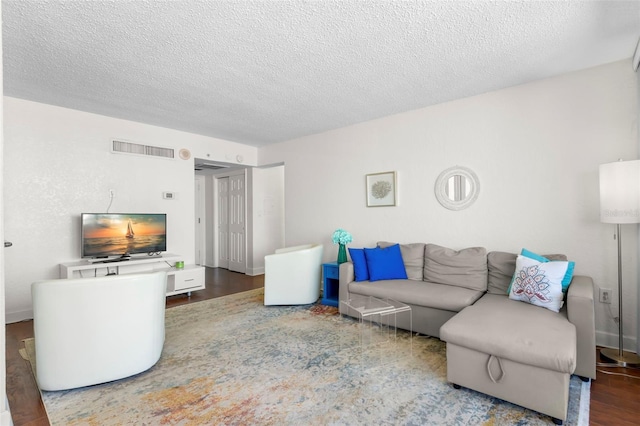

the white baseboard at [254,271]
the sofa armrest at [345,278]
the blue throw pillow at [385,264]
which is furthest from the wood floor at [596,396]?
the white baseboard at [254,271]

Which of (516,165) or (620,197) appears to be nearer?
(620,197)

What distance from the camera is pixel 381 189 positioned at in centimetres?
429

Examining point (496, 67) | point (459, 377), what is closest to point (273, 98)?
point (496, 67)

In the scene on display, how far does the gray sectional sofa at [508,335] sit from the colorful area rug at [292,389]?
0.42 ft

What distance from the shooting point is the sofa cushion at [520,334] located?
70.6 inches

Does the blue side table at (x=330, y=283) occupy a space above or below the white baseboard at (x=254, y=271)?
above

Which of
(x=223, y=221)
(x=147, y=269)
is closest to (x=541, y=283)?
(x=147, y=269)

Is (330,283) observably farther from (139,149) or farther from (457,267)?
(139,149)

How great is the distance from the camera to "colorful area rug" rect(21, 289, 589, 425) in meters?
1.86

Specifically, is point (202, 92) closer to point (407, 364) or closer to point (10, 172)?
point (10, 172)

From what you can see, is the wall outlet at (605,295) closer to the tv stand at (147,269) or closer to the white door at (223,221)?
the tv stand at (147,269)

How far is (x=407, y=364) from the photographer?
8.16ft

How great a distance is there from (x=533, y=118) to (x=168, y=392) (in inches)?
155

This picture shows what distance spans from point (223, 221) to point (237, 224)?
58cm
